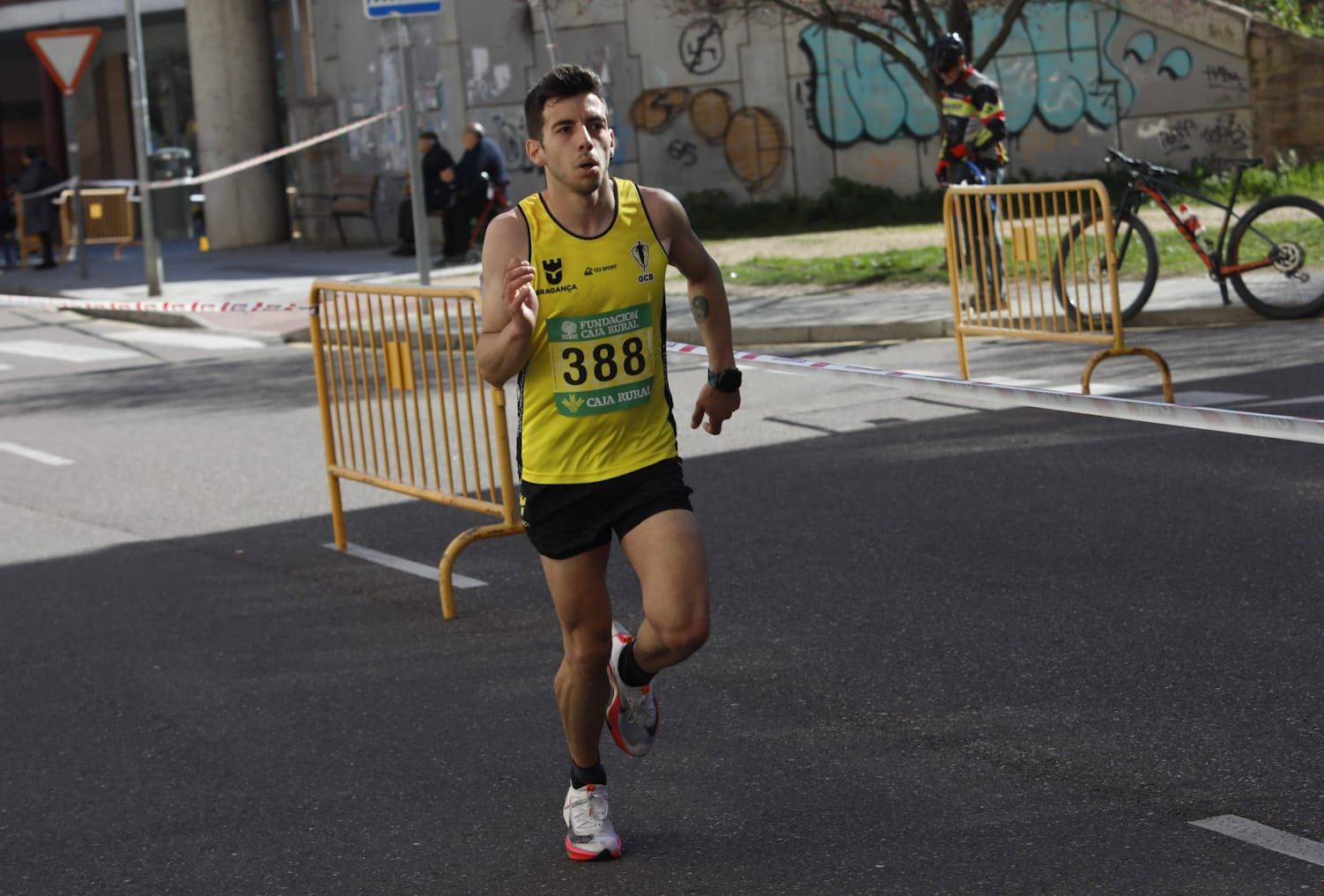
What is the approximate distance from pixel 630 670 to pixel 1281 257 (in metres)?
9.83

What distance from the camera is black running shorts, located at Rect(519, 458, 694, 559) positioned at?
178 inches

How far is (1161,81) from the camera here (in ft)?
84.7

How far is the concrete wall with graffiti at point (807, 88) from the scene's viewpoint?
2573cm

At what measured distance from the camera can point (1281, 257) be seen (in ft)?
43.8

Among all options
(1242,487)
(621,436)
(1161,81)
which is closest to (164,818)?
(621,436)

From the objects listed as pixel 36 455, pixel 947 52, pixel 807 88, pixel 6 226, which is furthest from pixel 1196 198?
pixel 6 226

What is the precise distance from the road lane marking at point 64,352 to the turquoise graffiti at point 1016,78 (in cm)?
1177

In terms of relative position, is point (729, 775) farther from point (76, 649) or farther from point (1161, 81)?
point (1161, 81)

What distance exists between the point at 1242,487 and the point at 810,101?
19431mm

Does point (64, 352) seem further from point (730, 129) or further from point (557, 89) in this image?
point (557, 89)

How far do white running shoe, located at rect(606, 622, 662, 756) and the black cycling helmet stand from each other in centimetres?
1013

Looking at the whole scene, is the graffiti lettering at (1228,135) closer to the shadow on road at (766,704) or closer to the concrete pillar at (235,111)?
the concrete pillar at (235,111)

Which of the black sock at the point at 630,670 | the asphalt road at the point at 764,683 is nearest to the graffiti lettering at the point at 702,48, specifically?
the asphalt road at the point at 764,683

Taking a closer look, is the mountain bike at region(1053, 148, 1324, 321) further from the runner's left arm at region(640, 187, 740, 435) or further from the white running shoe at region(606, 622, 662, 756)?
the white running shoe at region(606, 622, 662, 756)
